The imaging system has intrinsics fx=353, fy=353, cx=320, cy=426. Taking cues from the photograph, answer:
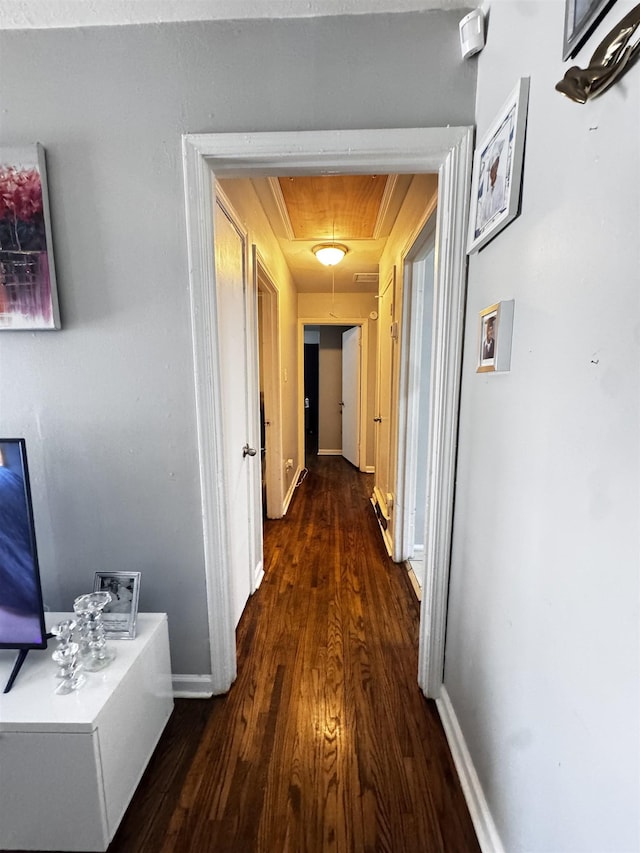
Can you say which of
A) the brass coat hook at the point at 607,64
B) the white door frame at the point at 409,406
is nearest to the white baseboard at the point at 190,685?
the white door frame at the point at 409,406

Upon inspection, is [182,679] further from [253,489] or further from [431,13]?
[431,13]

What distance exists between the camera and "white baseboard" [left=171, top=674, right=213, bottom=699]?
57.7 inches

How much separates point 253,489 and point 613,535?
1.85 m

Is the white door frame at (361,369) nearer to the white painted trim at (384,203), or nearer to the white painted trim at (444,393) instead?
the white painted trim at (384,203)

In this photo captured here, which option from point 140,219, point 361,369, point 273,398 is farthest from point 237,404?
point 361,369

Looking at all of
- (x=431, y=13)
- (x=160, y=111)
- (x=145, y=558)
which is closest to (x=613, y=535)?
(x=145, y=558)

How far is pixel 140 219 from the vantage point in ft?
4.11

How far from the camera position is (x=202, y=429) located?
4.36 ft

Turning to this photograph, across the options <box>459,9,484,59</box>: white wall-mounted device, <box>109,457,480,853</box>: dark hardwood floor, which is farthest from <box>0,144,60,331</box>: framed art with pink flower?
<box>109,457,480,853</box>: dark hardwood floor

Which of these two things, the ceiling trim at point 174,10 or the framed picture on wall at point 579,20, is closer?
the framed picture on wall at point 579,20

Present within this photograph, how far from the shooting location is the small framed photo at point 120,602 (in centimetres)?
124

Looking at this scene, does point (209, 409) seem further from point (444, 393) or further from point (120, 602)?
point (444, 393)

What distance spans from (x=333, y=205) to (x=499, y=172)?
171 centimetres

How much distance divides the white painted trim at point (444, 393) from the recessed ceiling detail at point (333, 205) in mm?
933
